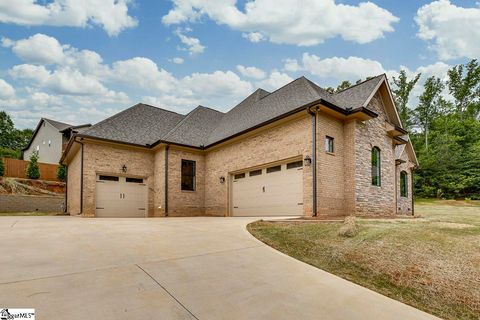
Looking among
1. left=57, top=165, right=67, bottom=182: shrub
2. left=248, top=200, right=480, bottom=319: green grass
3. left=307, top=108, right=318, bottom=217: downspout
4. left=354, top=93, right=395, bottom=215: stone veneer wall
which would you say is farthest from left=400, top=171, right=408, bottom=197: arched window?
left=57, top=165, right=67, bottom=182: shrub

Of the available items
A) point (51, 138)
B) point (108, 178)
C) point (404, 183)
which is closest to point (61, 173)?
point (51, 138)

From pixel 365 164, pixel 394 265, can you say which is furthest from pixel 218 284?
pixel 365 164

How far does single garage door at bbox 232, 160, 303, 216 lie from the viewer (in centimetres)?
1076

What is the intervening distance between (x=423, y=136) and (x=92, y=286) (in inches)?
1703

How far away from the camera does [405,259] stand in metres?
4.46

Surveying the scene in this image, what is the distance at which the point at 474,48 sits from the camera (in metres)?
34.2

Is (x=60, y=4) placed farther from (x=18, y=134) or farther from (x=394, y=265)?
(x=18, y=134)

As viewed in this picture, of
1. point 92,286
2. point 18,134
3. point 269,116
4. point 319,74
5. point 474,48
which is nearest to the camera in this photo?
point 92,286

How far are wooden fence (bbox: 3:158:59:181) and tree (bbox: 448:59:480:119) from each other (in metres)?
48.4

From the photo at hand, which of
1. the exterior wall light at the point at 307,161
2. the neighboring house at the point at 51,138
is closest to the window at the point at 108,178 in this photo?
the exterior wall light at the point at 307,161

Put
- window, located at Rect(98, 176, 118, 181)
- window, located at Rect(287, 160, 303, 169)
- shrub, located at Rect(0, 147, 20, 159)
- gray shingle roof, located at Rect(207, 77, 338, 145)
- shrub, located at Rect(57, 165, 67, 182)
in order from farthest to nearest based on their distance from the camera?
shrub, located at Rect(0, 147, 20, 159), shrub, located at Rect(57, 165, 67, 182), window, located at Rect(98, 176, 118, 181), gray shingle roof, located at Rect(207, 77, 338, 145), window, located at Rect(287, 160, 303, 169)

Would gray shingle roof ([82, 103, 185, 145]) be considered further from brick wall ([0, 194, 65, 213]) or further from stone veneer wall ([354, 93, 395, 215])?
stone veneer wall ([354, 93, 395, 215])

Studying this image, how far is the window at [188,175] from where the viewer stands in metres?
15.0

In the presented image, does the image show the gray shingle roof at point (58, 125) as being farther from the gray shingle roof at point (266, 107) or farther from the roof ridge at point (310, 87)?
the roof ridge at point (310, 87)
